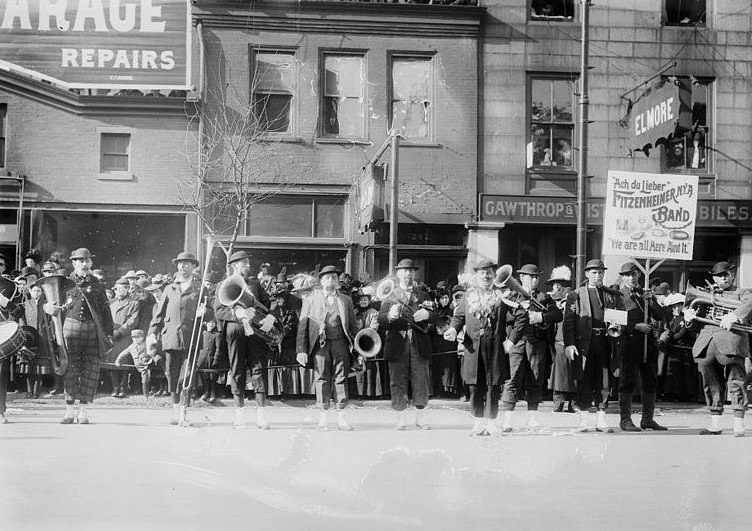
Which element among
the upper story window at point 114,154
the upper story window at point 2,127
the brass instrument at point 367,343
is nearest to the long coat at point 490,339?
the brass instrument at point 367,343

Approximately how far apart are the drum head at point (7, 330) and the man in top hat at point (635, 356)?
740 cm

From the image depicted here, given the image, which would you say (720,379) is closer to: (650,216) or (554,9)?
(650,216)

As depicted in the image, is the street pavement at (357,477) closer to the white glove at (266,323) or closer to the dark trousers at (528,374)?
the dark trousers at (528,374)

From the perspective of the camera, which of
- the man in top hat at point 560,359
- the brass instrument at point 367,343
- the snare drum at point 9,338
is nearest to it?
the snare drum at point 9,338

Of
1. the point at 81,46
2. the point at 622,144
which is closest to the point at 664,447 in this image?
the point at 622,144

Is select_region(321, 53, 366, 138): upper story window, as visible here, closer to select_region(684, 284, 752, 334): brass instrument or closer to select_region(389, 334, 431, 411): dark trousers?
select_region(389, 334, 431, 411): dark trousers

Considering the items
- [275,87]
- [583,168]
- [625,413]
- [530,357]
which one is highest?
[275,87]

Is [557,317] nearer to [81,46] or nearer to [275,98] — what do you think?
[275,98]

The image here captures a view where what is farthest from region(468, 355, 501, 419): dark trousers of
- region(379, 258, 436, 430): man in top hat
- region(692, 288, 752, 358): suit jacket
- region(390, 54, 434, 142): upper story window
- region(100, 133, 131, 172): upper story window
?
region(100, 133, 131, 172): upper story window

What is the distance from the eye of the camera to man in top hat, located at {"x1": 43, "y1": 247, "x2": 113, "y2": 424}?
11.0 m

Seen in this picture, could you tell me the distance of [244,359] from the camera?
1099 cm

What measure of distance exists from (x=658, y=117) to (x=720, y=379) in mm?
7646

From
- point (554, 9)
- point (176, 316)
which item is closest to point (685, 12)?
point (554, 9)

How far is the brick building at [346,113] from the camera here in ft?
62.6
